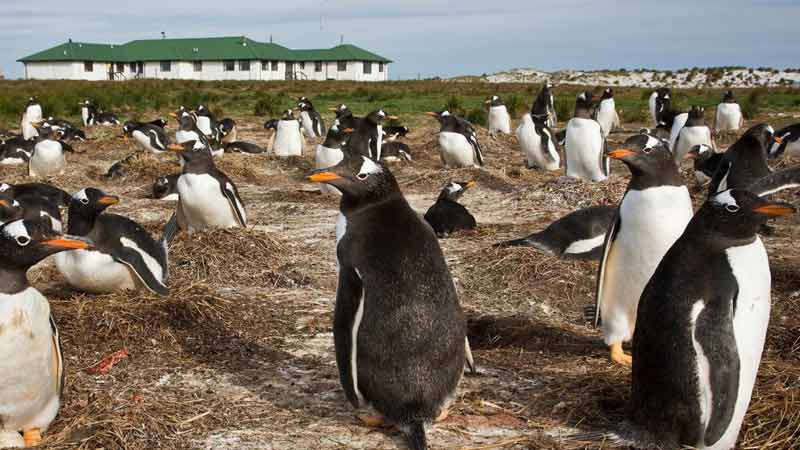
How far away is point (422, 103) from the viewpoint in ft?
103

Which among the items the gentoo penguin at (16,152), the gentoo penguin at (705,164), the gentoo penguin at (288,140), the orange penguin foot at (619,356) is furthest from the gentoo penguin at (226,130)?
the orange penguin foot at (619,356)

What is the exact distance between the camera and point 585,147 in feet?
36.4

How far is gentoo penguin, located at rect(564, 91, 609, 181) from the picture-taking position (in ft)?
36.4


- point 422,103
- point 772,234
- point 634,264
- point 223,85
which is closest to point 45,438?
point 634,264

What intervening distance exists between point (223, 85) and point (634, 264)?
41.2m

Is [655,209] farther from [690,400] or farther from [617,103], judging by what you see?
[617,103]

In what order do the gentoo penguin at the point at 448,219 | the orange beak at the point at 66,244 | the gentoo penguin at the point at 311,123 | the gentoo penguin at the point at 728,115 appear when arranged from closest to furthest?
1. the orange beak at the point at 66,244
2. the gentoo penguin at the point at 448,219
3. the gentoo penguin at the point at 728,115
4. the gentoo penguin at the point at 311,123

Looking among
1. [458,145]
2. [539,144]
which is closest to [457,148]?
[458,145]

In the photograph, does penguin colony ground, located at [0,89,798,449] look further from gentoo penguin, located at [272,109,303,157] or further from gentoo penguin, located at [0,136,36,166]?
gentoo penguin, located at [272,109,303,157]

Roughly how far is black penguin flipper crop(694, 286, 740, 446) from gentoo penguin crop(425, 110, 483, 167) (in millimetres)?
10309

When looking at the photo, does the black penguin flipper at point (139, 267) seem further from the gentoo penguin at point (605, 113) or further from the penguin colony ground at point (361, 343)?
the gentoo penguin at point (605, 113)

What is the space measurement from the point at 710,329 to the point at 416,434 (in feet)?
4.45

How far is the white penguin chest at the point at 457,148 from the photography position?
1359 cm

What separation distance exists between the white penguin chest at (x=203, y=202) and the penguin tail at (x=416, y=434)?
175 inches
